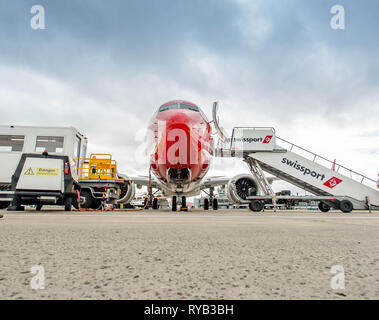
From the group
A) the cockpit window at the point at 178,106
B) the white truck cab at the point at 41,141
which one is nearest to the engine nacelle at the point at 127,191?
the white truck cab at the point at 41,141

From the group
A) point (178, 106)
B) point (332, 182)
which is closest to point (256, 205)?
point (332, 182)

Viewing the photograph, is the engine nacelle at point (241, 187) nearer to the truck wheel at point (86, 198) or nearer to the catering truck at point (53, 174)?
the catering truck at point (53, 174)

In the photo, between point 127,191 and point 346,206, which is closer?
point 346,206

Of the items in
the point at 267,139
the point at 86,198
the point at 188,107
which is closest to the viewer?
the point at 188,107

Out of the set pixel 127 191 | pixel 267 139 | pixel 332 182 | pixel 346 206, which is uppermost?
pixel 267 139

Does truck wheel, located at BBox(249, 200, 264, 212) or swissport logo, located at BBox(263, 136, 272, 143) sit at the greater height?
swissport logo, located at BBox(263, 136, 272, 143)

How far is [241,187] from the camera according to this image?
509 inches

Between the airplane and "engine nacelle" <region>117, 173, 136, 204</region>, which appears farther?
"engine nacelle" <region>117, 173, 136, 204</region>

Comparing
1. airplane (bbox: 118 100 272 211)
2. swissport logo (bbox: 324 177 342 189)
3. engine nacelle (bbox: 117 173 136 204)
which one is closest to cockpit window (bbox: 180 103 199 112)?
airplane (bbox: 118 100 272 211)

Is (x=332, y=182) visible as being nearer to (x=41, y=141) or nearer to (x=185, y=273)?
(x=185, y=273)

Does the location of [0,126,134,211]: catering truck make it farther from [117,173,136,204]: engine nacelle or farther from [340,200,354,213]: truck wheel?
[340,200,354,213]: truck wheel

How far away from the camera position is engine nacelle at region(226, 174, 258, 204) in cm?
1259
